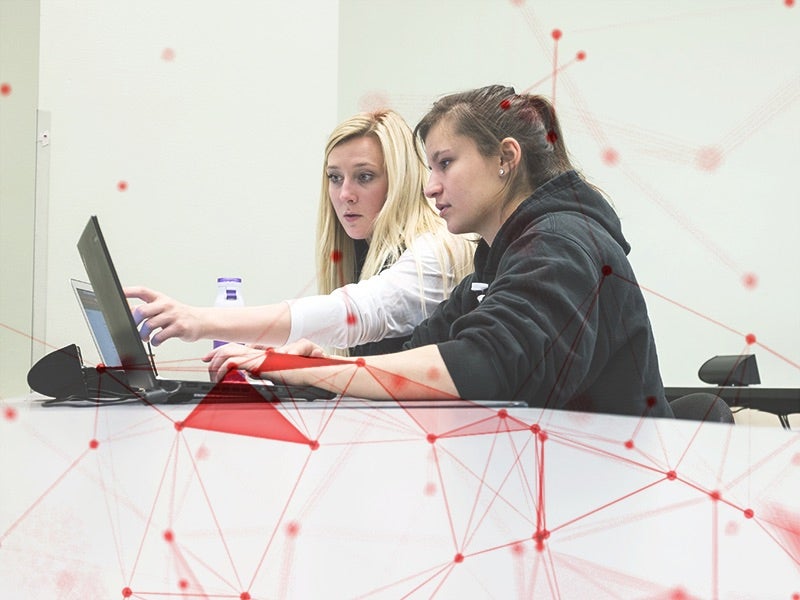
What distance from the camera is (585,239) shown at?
0.92 m

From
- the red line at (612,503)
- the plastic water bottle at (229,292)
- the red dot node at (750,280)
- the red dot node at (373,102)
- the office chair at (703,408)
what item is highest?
the red dot node at (373,102)

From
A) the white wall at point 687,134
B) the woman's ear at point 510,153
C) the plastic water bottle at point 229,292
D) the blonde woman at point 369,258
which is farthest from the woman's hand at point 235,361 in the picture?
the plastic water bottle at point 229,292

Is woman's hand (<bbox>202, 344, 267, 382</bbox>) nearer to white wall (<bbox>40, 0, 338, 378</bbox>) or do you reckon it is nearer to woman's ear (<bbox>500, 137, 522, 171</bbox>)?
woman's ear (<bbox>500, 137, 522, 171</bbox>)

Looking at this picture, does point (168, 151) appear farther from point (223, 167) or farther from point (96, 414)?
point (96, 414)

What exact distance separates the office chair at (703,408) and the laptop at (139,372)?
424 millimetres

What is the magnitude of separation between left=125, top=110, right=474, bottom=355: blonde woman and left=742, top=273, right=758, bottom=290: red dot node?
43 cm

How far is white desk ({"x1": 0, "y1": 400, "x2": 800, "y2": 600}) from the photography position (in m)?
0.72

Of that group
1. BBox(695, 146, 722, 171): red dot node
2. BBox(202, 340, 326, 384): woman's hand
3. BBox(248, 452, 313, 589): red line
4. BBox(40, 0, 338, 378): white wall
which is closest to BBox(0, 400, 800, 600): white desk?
BBox(248, 452, 313, 589): red line

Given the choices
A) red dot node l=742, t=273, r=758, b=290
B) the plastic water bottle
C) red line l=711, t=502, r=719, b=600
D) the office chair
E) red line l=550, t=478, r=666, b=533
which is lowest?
red line l=711, t=502, r=719, b=600

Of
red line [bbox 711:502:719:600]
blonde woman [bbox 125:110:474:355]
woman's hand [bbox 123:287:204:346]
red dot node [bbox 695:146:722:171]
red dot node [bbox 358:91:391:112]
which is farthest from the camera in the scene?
red dot node [bbox 358:91:391:112]

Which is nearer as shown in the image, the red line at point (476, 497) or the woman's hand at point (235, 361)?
the red line at point (476, 497)

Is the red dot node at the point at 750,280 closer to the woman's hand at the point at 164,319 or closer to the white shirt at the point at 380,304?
the white shirt at the point at 380,304

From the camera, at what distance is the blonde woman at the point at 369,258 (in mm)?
1186

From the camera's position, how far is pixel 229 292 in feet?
5.48
